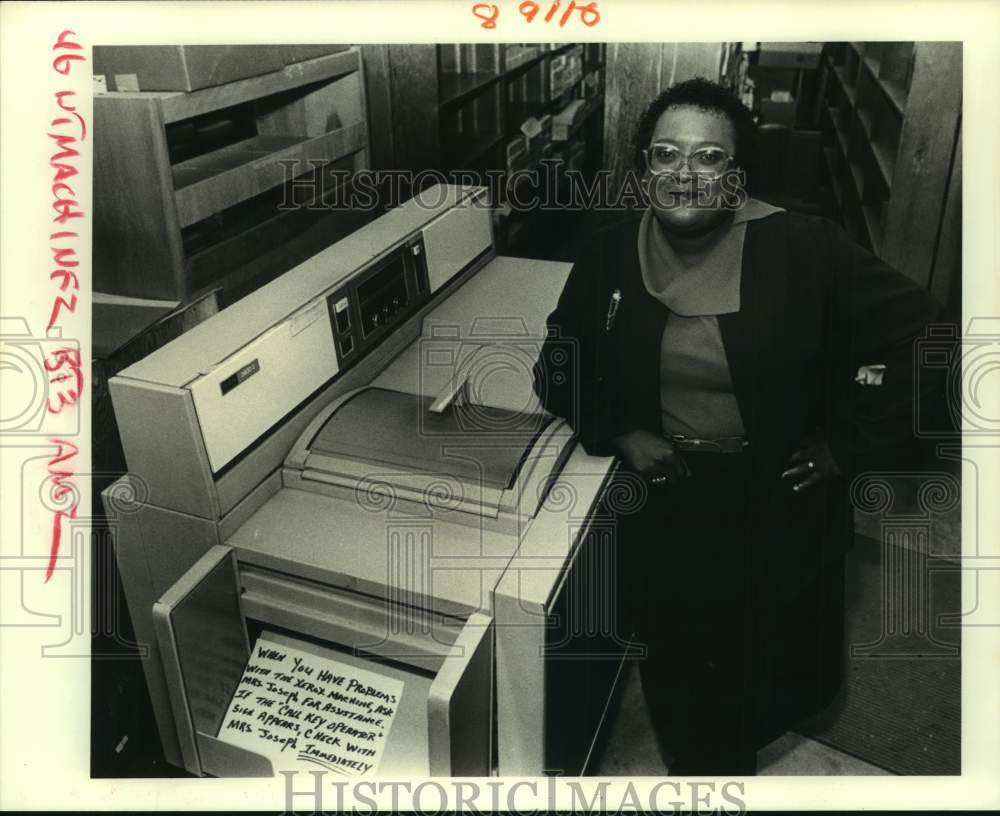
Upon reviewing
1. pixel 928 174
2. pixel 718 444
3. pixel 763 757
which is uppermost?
pixel 928 174

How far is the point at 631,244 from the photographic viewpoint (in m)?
1.42

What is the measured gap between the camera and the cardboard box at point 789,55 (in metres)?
5.86

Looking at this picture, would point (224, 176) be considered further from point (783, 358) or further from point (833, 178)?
point (833, 178)

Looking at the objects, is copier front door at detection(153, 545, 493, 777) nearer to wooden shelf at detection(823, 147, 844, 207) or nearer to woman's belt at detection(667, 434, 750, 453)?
woman's belt at detection(667, 434, 750, 453)

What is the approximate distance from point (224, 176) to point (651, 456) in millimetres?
1149

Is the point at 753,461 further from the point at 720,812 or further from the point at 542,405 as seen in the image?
the point at 720,812

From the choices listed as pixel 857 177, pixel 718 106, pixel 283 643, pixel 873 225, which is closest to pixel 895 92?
pixel 873 225

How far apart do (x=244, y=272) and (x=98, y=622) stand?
90cm

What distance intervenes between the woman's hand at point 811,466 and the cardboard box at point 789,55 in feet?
17.3

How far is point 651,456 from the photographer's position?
1435mm

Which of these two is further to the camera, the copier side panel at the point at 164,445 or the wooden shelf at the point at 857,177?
the wooden shelf at the point at 857,177

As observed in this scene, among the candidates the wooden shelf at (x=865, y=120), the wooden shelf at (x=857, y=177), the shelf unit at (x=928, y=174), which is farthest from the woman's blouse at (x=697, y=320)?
the wooden shelf at (x=865, y=120)

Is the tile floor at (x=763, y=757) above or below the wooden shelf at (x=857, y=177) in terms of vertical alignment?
below

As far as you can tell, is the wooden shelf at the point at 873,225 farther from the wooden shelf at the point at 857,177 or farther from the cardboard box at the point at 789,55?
the cardboard box at the point at 789,55
